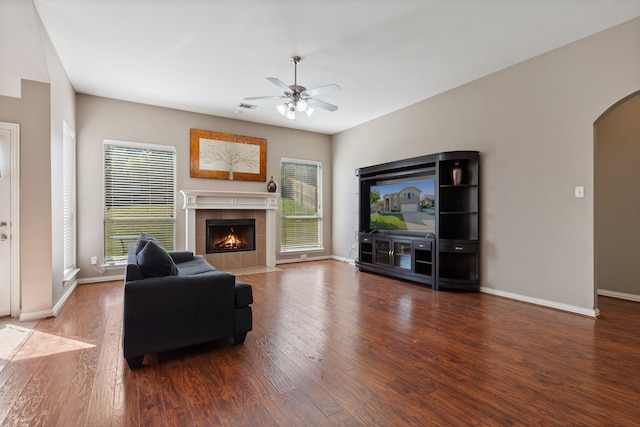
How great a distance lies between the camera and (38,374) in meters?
2.21

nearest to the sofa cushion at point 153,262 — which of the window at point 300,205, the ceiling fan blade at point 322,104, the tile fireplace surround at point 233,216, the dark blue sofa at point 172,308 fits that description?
the dark blue sofa at point 172,308

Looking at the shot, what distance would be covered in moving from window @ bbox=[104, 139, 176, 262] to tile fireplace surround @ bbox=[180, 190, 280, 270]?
370 millimetres

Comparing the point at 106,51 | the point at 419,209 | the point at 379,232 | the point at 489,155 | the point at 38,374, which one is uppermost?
the point at 106,51

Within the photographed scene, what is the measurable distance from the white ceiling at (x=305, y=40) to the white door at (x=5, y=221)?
4.09 ft

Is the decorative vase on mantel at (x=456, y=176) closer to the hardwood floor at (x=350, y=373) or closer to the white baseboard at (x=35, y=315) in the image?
the hardwood floor at (x=350, y=373)

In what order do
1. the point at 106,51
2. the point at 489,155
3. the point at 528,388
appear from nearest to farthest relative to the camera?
the point at 528,388
the point at 106,51
the point at 489,155

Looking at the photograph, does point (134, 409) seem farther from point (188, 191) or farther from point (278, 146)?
point (278, 146)

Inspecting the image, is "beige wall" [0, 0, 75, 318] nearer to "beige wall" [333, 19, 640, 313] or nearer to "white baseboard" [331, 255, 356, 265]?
"white baseboard" [331, 255, 356, 265]

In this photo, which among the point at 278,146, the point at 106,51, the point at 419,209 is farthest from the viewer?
the point at 278,146

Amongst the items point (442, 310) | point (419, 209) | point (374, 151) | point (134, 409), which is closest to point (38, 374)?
point (134, 409)

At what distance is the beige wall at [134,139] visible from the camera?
492 centimetres

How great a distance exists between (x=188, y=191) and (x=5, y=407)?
3.97 meters

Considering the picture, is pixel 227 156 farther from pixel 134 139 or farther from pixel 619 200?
pixel 619 200

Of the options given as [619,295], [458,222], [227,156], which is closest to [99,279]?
[227,156]
